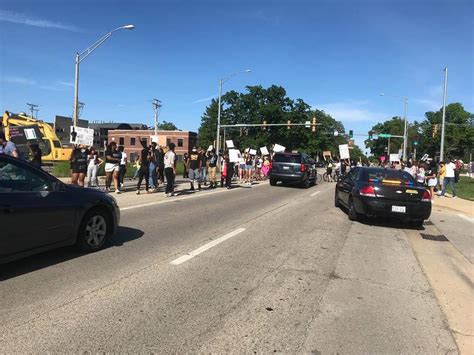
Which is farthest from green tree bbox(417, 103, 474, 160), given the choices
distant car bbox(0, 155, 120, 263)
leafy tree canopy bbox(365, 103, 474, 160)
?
distant car bbox(0, 155, 120, 263)

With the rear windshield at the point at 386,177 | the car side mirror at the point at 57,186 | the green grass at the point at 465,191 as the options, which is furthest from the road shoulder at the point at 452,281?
the green grass at the point at 465,191

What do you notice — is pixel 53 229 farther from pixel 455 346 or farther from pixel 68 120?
pixel 68 120

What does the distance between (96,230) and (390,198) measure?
6986 mm

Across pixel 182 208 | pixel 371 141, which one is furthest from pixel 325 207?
pixel 371 141

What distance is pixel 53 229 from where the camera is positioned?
230 inches

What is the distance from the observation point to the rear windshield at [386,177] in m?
11.0

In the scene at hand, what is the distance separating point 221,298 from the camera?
4996 millimetres

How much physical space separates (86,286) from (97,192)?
1996 mm

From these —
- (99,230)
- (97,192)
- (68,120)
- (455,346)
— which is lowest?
(455,346)

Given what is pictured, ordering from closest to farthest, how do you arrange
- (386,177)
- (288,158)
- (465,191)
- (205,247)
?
(205,247), (386,177), (288,158), (465,191)

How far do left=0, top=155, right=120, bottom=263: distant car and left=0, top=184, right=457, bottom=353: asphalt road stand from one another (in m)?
0.33

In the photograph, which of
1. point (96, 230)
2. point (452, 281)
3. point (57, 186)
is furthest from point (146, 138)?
point (452, 281)

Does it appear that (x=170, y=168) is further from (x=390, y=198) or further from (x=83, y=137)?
(x=390, y=198)

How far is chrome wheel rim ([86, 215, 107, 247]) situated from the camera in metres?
6.62
